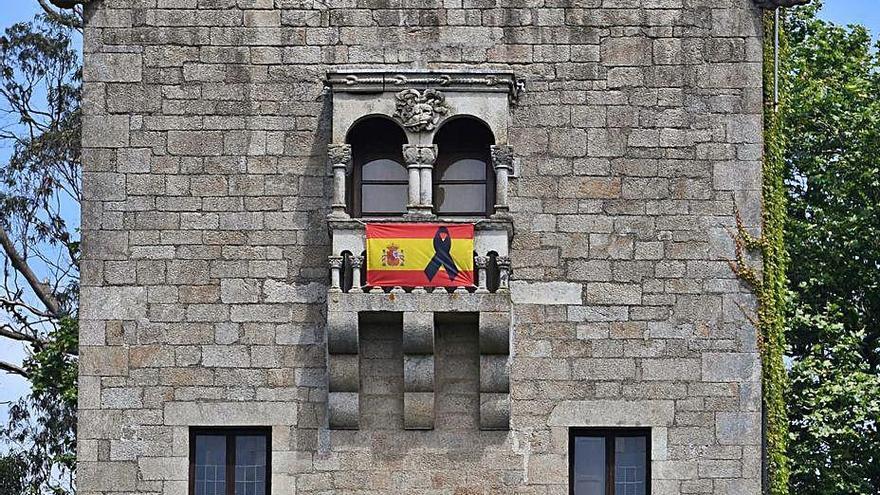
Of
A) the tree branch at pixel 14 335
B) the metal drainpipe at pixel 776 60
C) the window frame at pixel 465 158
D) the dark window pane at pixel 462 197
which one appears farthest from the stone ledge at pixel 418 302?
the tree branch at pixel 14 335

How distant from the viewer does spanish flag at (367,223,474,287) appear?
2564 cm

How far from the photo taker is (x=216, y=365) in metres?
26.0

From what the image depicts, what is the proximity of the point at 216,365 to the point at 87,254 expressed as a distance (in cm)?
216

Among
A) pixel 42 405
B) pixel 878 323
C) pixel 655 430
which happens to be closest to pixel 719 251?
pixel 655 430

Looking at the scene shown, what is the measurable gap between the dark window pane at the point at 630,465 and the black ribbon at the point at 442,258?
2990mm

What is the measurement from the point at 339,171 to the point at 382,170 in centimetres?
79

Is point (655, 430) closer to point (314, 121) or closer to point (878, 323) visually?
point (314, 121)

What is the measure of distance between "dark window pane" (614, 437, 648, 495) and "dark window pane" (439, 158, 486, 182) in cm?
374

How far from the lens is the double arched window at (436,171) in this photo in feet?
86.2

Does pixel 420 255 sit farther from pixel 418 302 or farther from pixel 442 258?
pixel 418 302

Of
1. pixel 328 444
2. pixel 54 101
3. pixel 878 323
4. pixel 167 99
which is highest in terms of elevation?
pixel 54 101

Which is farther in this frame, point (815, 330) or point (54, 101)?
point (54, 101)

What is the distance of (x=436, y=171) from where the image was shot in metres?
26.3

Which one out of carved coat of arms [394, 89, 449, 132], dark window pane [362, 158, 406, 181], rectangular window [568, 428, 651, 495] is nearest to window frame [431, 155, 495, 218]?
dark window pane [362, 158, 406, 181]
